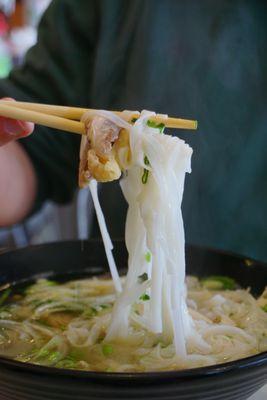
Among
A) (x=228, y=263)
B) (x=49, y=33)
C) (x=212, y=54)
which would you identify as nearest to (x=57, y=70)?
(x=49, y=33)

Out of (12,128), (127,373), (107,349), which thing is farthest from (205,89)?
(127,373)

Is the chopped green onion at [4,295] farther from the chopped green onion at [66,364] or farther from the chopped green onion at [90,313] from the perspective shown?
the chopped green onion at [66,364]

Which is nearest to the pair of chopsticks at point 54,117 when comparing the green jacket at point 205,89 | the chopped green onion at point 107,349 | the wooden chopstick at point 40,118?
the wooden chopstick at point 40,118

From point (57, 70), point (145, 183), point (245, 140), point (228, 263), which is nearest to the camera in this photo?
point (145, 183)

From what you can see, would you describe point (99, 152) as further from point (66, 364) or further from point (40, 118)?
point (66, 364)

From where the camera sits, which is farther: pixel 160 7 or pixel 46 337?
pixel 160 7

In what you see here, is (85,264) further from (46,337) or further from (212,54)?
(212,54)
